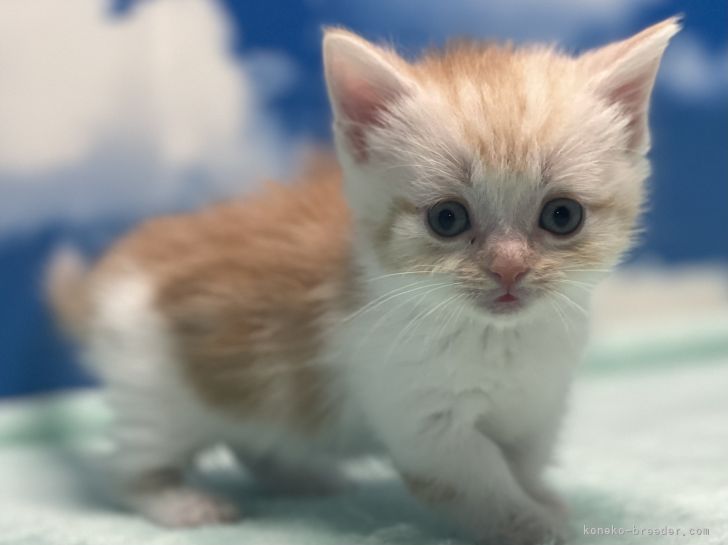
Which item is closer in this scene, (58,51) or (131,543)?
(131,543)

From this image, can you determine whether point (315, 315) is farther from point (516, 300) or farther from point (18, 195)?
point (18, 195)

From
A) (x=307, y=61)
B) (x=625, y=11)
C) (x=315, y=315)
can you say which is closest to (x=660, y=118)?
(x=625, y=11)

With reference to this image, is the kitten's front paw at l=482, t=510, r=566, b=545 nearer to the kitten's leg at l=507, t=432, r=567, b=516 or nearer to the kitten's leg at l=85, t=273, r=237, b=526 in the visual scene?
the kitten's leg at l=507, t=432, r=567, b=516

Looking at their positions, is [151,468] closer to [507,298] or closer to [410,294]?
[410,294]

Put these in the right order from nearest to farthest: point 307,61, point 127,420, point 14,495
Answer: point 127,420 < point 14,495 < point 307,61

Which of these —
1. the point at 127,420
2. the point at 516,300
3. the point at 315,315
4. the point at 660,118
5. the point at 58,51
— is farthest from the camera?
the point at 660,118

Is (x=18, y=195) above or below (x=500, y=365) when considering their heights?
above
